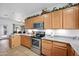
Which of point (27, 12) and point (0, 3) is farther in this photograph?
point (27, 12)

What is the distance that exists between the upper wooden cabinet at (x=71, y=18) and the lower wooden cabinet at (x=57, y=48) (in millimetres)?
450

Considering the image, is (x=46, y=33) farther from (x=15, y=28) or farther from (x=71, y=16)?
(x=15, y=28)

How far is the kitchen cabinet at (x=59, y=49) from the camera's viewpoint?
2285 millimetres

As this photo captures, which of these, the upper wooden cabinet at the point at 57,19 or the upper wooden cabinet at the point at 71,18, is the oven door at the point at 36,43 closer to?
the upper wooden cabinet at the point at 57,19

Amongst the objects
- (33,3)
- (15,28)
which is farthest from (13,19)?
(33,3)

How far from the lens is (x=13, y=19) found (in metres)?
2.20

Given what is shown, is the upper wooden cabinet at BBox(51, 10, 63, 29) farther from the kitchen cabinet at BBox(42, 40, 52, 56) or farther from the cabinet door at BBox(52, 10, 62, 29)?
the kitchen cabinet at BBox(42, 40, 52, 56)

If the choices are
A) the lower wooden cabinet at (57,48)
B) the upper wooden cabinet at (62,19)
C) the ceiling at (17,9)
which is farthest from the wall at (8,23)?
the lower wooden cabinet at (57,48)

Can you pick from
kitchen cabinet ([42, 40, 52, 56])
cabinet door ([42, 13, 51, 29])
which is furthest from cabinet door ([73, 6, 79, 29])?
cabinet door ([42, 13, 51, 29])

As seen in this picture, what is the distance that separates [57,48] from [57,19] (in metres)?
0.76

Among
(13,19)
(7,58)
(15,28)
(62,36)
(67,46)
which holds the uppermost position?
(13,19)

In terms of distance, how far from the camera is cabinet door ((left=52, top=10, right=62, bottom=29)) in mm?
2750

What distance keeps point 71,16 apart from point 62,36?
58cm

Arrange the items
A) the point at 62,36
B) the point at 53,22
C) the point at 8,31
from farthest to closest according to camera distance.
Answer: the point at 53,22
the point at 62,36
the point at 8,31
